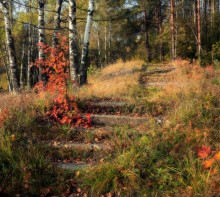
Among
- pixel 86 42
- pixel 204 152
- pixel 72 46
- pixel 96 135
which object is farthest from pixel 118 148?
pixel 86 42

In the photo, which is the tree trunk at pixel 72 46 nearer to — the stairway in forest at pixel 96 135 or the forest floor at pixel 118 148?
the stairway in forest at pixel 96 135

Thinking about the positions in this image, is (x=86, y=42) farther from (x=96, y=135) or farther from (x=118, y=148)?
(x=118, y=148)

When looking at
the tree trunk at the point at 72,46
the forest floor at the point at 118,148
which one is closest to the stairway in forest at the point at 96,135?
the forest floor at the point at 118,148

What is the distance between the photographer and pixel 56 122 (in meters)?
6.44

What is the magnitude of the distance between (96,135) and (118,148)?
1008mm

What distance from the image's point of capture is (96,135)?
591 cm

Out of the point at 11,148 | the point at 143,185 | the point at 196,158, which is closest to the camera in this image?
the point at 143,185

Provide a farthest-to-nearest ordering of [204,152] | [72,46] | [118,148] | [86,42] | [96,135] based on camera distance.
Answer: [86,42], [72,46], [96,135], [118,148], [204,152]

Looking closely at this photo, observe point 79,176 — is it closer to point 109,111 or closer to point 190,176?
point 190,176

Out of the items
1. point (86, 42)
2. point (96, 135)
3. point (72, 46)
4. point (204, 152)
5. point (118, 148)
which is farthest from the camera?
point (86, 42)

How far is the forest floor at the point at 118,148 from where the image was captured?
13.5 feet

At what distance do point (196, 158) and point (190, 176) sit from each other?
0.40m

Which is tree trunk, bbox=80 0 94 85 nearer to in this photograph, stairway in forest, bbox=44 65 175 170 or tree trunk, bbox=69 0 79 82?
tree trunk, bbox=69 0 79 82

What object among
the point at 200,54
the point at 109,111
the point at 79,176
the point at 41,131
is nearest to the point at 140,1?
the point at 200,54
